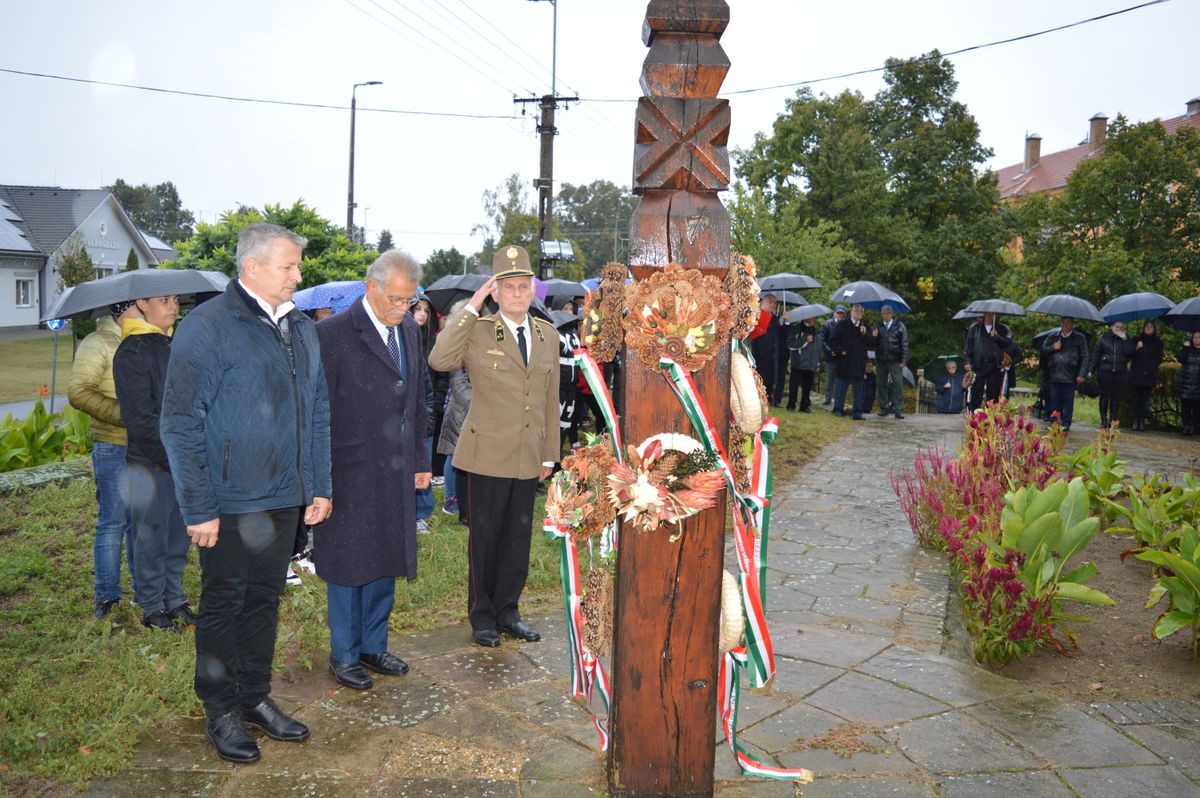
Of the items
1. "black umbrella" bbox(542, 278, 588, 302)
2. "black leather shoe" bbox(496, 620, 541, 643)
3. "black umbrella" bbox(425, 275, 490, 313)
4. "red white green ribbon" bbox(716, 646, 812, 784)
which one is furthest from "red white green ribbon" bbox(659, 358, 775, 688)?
"black umbrella" bbox(542, 278, 588, 302)

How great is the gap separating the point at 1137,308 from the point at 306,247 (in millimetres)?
12893

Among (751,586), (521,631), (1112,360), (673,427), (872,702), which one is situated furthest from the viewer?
(1112,360)

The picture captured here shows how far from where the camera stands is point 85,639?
4.71m

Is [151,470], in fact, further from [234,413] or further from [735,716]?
[735,716]

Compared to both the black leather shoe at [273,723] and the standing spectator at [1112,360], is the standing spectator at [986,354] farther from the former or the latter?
the black leather shoe at [273,723]

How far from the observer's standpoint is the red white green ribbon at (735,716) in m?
3.34

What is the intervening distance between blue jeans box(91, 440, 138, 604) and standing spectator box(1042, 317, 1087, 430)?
12.1 meters

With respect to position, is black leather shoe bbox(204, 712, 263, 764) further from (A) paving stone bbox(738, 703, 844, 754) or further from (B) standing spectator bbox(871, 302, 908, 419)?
(B) standing spectator bbox(871, 302, 908, 419)

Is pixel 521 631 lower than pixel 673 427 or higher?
lower

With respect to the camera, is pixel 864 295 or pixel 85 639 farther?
pixel 864 295

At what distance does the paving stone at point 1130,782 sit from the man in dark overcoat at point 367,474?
292 cm

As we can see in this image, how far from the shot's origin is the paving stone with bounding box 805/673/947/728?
3.97 metres

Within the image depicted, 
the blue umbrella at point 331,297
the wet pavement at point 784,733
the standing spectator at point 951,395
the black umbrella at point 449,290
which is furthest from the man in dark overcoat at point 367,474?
the standing spectator at point 951,395

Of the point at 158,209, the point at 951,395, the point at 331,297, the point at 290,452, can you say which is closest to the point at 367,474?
the point at 290,452
